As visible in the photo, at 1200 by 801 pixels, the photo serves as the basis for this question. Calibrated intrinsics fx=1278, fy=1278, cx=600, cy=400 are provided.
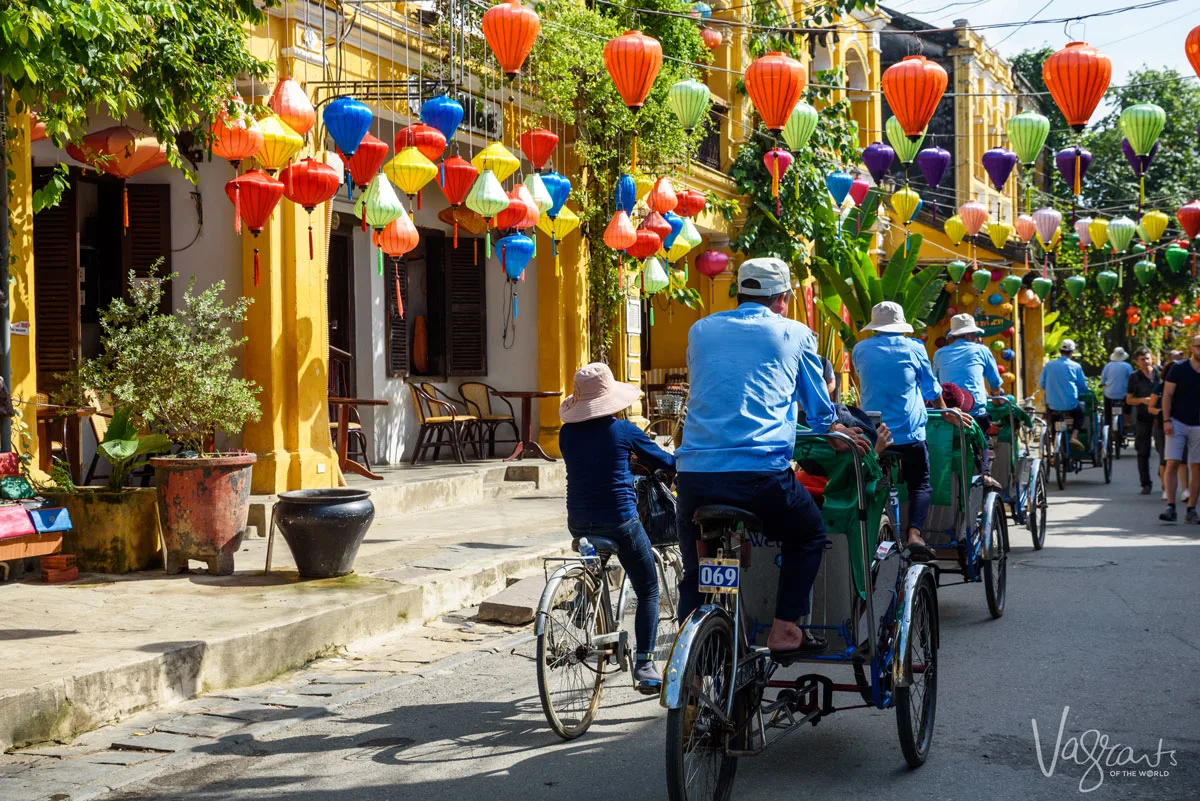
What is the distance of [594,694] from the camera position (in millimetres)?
5852

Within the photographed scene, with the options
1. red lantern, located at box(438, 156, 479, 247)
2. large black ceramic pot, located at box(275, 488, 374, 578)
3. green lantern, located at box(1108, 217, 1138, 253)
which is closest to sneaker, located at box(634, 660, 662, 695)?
large black ceramic pot, located at box(275, 488, 374, 578)

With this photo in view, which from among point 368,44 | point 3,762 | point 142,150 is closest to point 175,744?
point 3,762

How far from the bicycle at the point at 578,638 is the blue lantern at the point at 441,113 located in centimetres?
602

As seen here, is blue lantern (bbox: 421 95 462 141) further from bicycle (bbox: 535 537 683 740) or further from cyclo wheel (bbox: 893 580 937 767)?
cyclo wheel (bbox: 893 580 937 767)

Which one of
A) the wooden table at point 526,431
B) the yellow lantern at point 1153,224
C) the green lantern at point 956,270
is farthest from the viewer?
the green lantern at point 956,270

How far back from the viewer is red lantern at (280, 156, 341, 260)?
1011cm

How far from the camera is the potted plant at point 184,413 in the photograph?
8.84 metres

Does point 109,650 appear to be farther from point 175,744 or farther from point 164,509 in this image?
point 164,509

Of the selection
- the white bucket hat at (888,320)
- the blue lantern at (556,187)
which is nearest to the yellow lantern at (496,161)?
the blue lantern at (556,187)

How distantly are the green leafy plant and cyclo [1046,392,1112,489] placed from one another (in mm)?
12343

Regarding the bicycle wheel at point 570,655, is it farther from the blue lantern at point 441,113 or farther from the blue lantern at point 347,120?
the blue lantern at point 441,113

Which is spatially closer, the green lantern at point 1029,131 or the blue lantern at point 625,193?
the green lantern at point 1029,131

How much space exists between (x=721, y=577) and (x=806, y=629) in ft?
2.35

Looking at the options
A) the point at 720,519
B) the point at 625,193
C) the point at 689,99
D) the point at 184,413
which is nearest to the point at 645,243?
the point at 625,193
